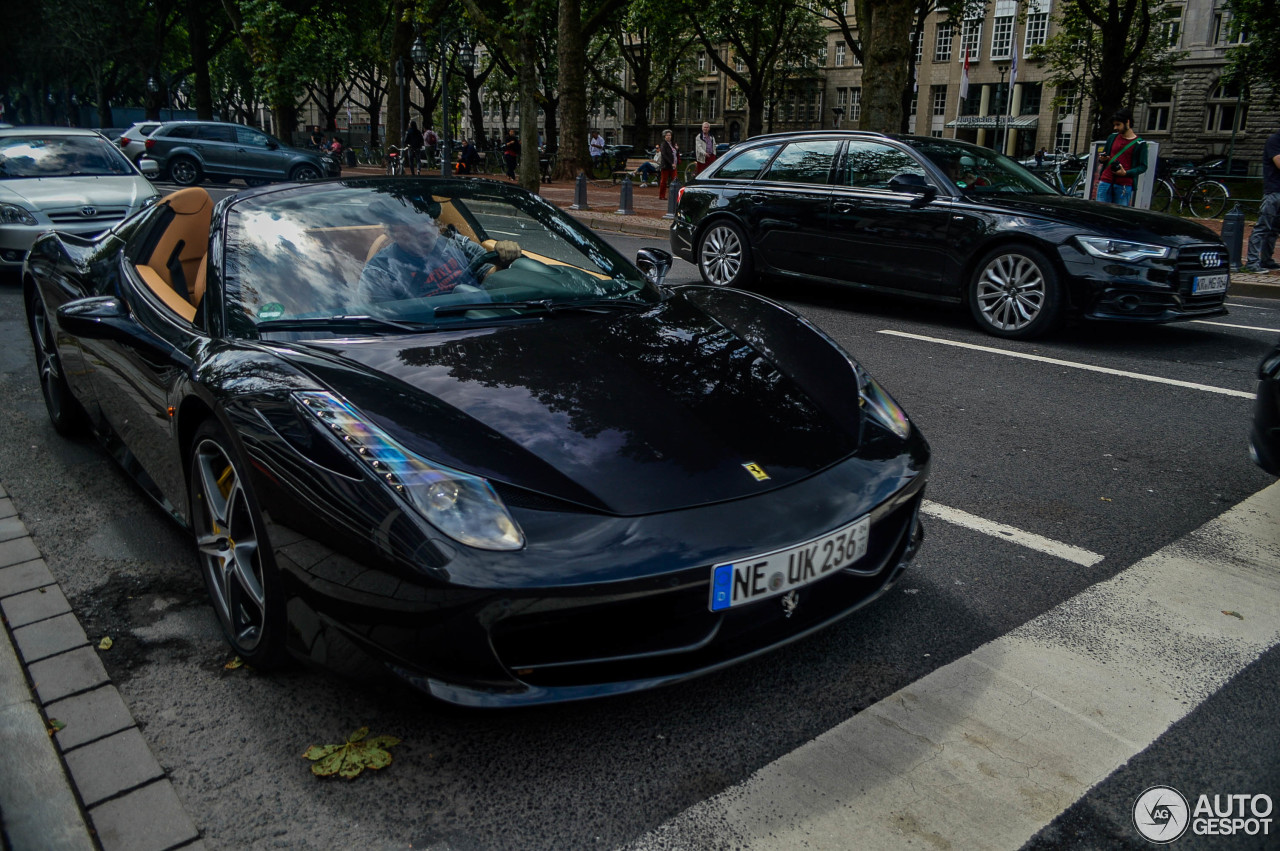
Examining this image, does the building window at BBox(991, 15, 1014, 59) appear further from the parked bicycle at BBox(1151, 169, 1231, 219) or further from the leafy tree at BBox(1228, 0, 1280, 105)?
the parked bicycle at BBox(1151, 169, 1231, 219)

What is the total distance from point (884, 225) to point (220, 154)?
2277cm

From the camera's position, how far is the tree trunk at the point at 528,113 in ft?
71.8

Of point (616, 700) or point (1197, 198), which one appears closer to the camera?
point (616, 700)

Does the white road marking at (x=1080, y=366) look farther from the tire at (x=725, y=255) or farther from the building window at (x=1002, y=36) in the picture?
the building window at (x=1002, y=36)

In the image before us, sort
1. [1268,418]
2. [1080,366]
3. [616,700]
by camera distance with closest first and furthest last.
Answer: [616,700] → [1268,418] → [1080,366]

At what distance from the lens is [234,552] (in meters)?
2.71

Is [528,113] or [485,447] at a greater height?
[528,113]

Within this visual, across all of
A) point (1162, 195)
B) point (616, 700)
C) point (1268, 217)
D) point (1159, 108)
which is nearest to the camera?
point (616, 700)

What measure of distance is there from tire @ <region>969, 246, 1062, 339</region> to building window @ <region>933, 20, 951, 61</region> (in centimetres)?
6178

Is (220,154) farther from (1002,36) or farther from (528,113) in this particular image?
(1002,36)

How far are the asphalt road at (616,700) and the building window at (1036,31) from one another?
61.2 metres

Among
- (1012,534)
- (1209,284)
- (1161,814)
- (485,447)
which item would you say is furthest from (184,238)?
(1209,284)

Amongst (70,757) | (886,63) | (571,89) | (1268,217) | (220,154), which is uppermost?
(571,89)

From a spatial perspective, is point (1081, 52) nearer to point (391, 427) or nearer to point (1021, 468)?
point (1021, 468)
